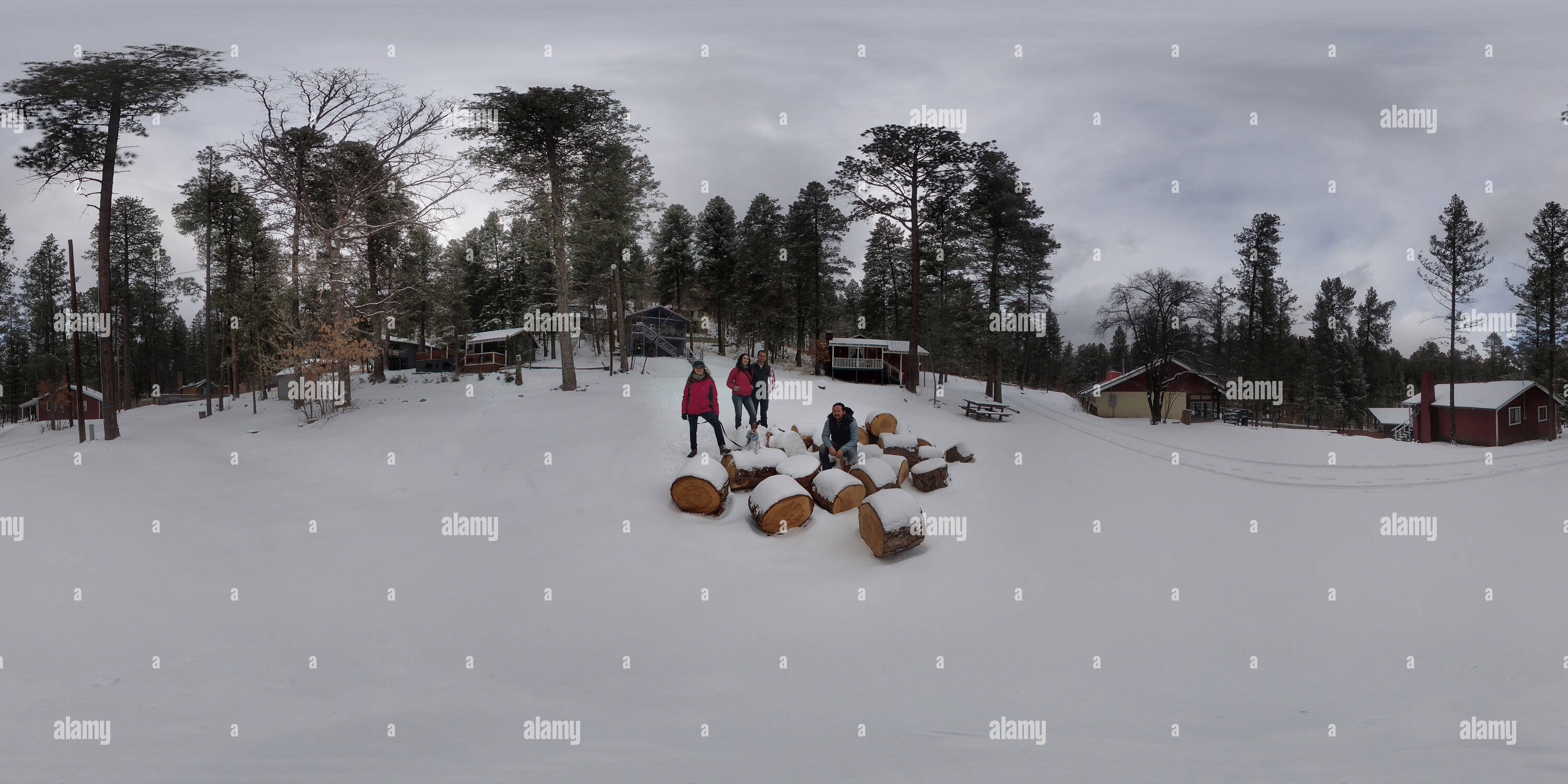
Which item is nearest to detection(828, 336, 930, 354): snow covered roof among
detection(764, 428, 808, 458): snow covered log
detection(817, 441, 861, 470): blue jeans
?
detection(764, 428, 808, 458): snow covered log

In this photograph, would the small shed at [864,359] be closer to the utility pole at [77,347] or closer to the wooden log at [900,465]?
the wooden log at [900,465]

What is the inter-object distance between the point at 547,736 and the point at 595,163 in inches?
829

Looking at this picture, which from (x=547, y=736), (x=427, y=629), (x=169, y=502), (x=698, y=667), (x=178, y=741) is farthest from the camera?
(x=169, y=502)

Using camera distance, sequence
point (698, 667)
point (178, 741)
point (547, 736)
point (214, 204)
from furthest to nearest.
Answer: point (214, 204) < point (698, 667) < point (547, 736) < point (178, 741)

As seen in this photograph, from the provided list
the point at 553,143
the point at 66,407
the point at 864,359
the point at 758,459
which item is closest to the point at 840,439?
the point at 758,459

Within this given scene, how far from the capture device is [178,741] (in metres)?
4.45

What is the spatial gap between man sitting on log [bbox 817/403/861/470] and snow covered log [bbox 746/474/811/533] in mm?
1341

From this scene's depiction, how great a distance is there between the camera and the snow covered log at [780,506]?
8.59 meters

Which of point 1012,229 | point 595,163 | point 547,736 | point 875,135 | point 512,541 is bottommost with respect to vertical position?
point 547,736

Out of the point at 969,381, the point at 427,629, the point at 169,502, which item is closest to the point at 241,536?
the point at 169,502

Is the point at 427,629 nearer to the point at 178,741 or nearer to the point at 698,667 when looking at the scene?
the point at 178,741

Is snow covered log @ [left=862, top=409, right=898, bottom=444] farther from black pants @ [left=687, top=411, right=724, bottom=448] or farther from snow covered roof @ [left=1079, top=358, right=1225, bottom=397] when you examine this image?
snow covered roof @ [left=1079, top=358, right=1225, bottom=397]

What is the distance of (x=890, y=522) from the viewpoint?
7.88m

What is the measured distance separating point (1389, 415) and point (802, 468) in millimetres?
37240
